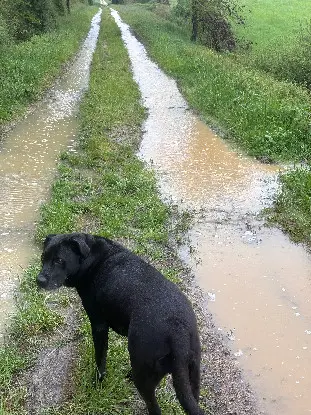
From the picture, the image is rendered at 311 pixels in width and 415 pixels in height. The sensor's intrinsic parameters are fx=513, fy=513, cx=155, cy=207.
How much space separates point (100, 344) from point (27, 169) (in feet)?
22.8

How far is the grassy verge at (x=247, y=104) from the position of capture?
39.3ft

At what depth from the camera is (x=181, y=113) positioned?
1571 centimetres

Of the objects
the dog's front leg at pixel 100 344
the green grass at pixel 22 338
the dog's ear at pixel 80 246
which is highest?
the dog's ear at pixel 80 246

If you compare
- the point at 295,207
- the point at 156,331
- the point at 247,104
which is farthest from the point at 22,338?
the point at 247,104

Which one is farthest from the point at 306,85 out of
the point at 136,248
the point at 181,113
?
the point at 136,248

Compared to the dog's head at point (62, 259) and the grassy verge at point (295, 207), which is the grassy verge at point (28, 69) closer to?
the grassy verge at point (295, 207)

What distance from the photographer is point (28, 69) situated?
1745 cm

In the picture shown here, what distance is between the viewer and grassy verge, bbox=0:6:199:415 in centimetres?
469

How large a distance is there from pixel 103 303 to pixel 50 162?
24.5 ft

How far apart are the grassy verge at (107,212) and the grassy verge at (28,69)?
1846 mm

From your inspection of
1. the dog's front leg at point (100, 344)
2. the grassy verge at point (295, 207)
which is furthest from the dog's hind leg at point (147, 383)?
the grassy verge at point (295, 207)

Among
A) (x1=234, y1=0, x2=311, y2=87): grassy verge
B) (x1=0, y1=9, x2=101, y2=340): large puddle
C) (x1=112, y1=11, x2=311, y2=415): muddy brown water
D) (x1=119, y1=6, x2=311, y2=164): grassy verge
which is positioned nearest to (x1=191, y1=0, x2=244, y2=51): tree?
(x1=234, y1=0, x2=311, y2=87): grassy verge

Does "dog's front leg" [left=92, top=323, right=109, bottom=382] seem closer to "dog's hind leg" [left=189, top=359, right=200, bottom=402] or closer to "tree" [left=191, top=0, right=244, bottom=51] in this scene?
"dog's hind leg" [left=189, top=359, right=200, bottom=402]

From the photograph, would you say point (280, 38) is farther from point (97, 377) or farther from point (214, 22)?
point (97, 377)
